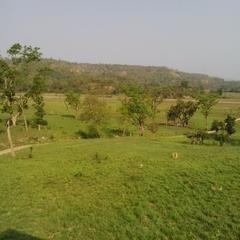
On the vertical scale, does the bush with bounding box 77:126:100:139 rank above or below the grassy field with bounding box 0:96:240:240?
below

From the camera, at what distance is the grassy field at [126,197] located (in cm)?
1795

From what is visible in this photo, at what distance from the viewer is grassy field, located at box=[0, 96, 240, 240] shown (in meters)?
18.0

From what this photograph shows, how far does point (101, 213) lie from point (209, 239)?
620cm

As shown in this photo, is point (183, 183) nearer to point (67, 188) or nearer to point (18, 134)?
point (67, 188)

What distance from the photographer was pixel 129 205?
20516 mm

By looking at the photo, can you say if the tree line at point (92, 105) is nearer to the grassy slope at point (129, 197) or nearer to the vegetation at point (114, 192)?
the vegetation at point (114, 192)

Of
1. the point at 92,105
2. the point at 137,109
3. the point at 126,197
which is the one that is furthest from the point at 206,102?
the point at 126,197

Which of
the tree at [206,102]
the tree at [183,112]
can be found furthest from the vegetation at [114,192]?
the tree at [206,102]

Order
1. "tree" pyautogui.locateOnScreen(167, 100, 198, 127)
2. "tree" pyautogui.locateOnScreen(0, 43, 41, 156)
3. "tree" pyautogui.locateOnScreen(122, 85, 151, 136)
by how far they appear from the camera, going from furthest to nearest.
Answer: "tree" pyautogui.locateOnScreen(167, 100, 198, 127) → "tree" pyautogui.locateOnScreen(122, 85, 151, 136) → "tree" pyautogui.locateOnScreen(0, 43, 41, 156)

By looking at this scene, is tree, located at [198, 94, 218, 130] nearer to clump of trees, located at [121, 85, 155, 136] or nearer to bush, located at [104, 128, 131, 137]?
clump of trees, located at [121, 85, 155, 136]

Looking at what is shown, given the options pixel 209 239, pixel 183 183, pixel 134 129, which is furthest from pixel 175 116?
pixel 209 239

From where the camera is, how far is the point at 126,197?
2162cm

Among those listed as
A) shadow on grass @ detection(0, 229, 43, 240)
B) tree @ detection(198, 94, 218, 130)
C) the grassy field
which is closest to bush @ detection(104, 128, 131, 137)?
tree @ detection(198, 94, 218, 130)

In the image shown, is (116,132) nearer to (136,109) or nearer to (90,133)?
(90,133)
